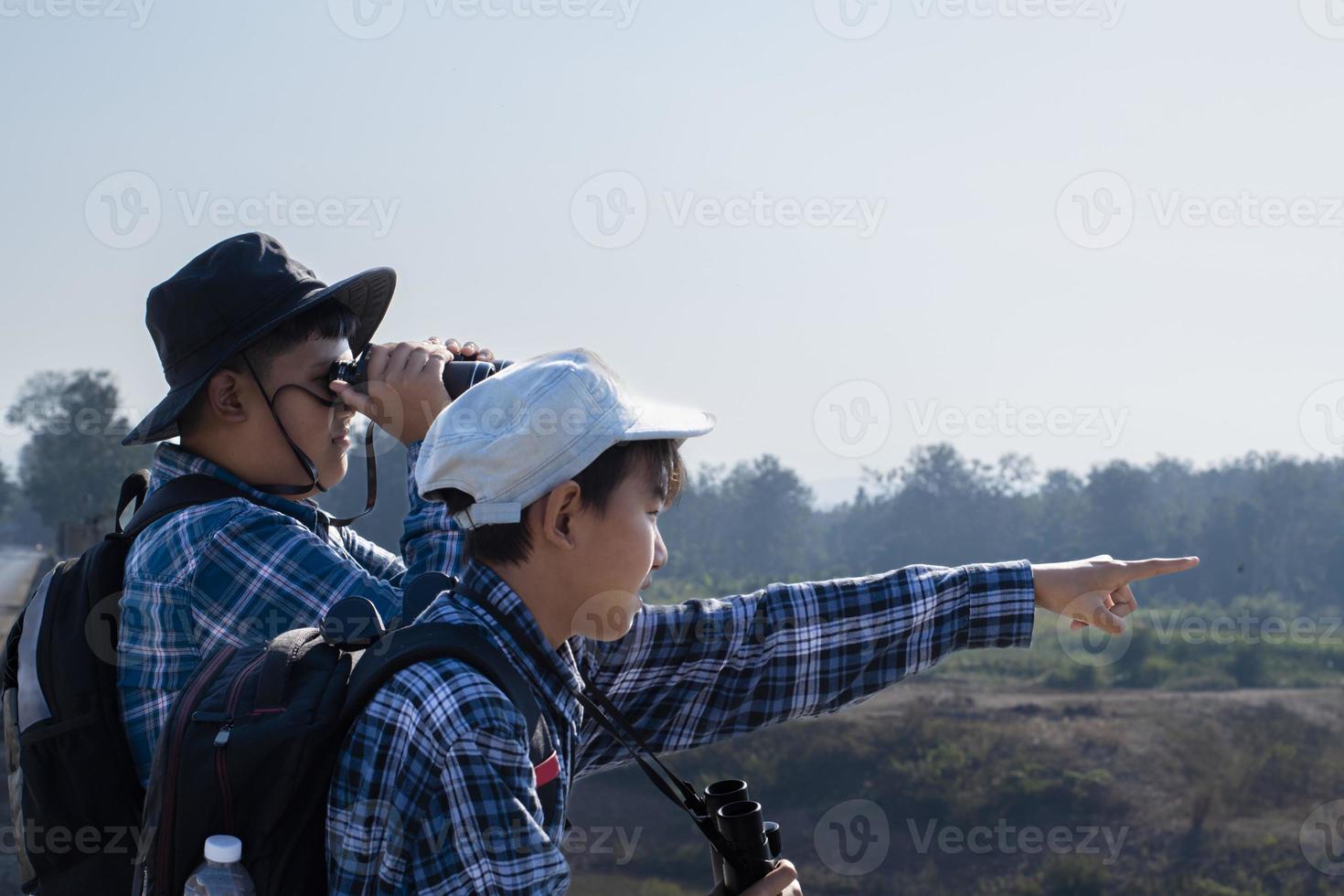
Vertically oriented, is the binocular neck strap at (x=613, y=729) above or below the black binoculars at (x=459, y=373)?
below

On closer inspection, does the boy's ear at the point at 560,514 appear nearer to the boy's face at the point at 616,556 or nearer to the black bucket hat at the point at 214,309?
the boy's face at the point at 616,556

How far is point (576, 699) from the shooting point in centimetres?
200

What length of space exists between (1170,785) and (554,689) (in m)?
17.9

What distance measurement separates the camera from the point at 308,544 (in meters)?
2.44

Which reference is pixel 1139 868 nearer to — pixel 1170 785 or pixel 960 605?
pixel 1170 785

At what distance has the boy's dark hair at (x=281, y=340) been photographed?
108 inches

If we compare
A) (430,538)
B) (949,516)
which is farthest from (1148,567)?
(949,516)

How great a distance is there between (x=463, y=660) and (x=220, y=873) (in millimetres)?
394

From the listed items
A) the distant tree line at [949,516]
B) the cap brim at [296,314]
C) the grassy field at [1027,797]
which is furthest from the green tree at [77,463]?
the cap brim at [296,314]

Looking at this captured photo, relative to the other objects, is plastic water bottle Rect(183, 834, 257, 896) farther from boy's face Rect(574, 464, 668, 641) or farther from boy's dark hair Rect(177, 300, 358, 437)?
boy's dark hair Rect(177, 300, 358, 437)

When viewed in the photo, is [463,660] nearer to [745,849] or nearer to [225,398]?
[745,849]

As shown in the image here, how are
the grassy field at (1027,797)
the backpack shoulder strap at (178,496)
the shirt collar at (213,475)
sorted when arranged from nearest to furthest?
the backpack shoulder strap at (178,496) < the shirt collar at (213,475) < the grassy field at (1027,797)

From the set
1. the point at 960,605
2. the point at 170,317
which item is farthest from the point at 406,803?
the point at 170,317

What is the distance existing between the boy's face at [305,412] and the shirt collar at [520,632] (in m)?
0.94
